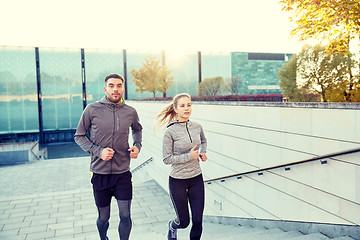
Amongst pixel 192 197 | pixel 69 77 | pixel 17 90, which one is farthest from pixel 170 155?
pixel 17 90

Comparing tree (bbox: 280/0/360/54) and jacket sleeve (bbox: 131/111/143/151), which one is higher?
tree (bbox: 280/0/360/54)

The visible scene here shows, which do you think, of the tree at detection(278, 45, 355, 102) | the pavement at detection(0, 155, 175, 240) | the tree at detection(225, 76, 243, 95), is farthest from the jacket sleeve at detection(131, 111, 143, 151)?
the tree at detection(225, 76, 243, 95)

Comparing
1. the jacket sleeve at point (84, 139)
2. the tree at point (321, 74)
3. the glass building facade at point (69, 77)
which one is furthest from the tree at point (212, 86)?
the jacket sleeve at point (84, 139)

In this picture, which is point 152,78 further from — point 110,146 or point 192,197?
point 192,197

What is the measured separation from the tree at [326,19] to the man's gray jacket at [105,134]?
462 cm

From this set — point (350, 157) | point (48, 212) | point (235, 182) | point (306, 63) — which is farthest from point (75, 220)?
point (306, 63)

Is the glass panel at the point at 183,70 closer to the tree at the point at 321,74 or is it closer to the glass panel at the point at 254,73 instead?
the glass panel at the point at 254,73

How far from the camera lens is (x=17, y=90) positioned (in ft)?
87.2

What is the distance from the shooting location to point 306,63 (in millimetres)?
10570

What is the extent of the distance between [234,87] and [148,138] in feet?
44.6

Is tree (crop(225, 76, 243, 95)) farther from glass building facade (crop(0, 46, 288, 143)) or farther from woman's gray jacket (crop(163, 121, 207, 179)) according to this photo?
woman's gray jacket (crop(163, 121, 207, 179))

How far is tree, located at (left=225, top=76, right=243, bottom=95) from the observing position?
24516mm

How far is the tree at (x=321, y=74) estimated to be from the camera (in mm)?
9120

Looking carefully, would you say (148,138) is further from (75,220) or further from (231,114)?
(231,114)
